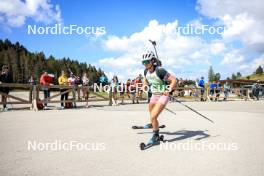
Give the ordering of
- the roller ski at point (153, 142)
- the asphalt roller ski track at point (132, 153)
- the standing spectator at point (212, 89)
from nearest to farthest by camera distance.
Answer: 1. the asphalt roller ski track at point (132, 153)
2. the roller ski at point (153, 142)
3. the standing spectator at point (212, 89)

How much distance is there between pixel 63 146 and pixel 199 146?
2.86m

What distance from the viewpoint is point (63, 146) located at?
6.51m

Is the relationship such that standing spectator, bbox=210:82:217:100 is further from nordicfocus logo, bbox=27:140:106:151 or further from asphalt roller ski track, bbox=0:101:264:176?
nordicfocus logo, bbox=27:140:106:151

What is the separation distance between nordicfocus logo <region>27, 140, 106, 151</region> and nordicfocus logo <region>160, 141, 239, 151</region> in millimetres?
1378

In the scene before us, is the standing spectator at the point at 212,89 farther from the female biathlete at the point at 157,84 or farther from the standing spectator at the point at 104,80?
the female biathlete at the point at 157,84

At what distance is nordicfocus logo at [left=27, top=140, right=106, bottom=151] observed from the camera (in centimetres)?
624

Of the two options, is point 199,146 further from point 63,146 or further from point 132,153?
point 63,146

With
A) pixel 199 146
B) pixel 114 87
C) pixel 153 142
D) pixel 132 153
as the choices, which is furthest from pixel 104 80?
pixel 132 153

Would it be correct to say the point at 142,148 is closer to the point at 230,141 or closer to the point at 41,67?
the point at 230,141

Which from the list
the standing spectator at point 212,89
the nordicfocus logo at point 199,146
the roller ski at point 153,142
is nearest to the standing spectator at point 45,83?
the roller ski at point 153,142

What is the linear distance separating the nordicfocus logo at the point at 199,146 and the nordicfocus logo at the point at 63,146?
1378 mm

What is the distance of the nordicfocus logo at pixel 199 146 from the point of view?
6.30 metres

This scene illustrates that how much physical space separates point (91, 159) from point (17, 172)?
1296mm

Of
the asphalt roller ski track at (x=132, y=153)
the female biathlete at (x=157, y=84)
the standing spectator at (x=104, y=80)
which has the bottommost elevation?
the asphalt roller ski track at (x=132, y=153)
